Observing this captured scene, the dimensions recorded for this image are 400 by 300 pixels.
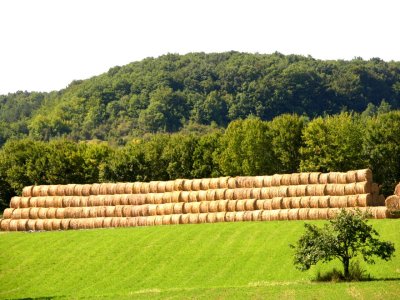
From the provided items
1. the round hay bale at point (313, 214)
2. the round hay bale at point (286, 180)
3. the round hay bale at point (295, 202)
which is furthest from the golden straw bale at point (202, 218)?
the round hay bale at point (313, 214)

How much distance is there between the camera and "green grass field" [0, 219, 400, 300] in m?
48.9

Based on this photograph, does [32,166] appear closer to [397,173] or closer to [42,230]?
[42,230]

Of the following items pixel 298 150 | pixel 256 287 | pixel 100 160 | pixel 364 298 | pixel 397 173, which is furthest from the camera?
pixel 100 160

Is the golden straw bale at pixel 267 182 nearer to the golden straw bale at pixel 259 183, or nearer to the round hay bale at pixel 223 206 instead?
the golden straw bale at pixel 259 183

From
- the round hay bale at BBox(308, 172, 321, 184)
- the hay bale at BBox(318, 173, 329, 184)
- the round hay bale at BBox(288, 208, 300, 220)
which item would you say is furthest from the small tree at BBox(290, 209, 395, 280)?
the round hay bale at BBox(308, 172, 321, 184)

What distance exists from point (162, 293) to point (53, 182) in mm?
57030

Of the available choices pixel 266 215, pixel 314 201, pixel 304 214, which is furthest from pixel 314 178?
pixel 266 215

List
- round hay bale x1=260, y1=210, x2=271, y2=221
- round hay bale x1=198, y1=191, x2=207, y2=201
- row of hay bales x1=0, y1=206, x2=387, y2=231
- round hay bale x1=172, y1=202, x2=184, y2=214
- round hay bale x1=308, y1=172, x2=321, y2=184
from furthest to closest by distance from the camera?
round hay bale x1=198, y1=191, x2=207, y2=201
round hay bale x1=172, y1=202, x2=184, y2=214
round hay bale x1=308, y1=172, x2=321, y2=184
round hay bale x1=260, y1=210, x2=271, y2=221
row of hay bales x1=0, y1=206, x2=387, y2=231

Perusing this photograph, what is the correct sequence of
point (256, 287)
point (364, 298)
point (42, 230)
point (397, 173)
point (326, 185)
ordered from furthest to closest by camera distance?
point (397, 173)
point (42, 230)
point (326, 185)
point (256, 287)
point (364, 298)

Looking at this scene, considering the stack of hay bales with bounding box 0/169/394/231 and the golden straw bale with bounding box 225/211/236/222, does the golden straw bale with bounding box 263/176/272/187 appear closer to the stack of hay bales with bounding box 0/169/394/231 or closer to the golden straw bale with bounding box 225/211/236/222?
the stack of hay bales with bounding box 0/169/394/231

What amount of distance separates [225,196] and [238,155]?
74.7 feet

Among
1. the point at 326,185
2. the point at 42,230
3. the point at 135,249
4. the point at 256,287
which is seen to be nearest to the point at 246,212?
the point at 326,185

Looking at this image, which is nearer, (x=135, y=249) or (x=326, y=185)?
(x=135, y=249)

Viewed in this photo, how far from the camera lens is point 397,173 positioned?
94812 mm
